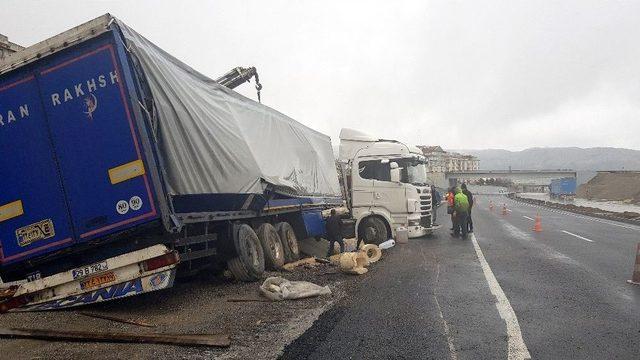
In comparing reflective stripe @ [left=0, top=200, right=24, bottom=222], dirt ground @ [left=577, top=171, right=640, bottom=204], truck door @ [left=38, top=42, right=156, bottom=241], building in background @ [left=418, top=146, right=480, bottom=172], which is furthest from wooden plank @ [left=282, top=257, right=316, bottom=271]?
building in background @ [left=418, top=146, right=480, bottom=172]

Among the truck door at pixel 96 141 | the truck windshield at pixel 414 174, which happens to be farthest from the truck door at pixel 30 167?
the truck windshield at pixel 414 174

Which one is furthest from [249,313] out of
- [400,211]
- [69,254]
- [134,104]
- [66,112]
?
[400,211]

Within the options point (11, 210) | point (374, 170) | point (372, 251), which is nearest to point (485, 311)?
point (372, 251)

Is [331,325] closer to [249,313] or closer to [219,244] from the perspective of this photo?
[249,313]

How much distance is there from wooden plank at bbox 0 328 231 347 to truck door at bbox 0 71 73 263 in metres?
1.04

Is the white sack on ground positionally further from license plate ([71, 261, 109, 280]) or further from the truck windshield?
the truck windshield

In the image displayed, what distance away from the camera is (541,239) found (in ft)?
48.1

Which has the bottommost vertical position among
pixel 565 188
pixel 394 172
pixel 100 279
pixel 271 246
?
pixel 565 188

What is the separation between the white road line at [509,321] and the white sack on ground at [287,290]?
97.8 inches

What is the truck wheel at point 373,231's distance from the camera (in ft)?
43.9

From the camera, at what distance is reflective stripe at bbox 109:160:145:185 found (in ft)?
18.3

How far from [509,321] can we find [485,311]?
0.49m

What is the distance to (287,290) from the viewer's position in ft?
22.5

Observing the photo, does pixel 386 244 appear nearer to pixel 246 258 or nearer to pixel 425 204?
pixel 425 204
